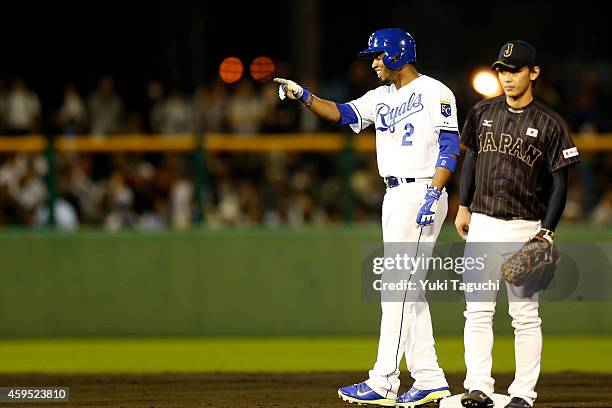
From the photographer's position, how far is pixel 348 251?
12.1 metres

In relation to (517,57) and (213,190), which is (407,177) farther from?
(213,190)

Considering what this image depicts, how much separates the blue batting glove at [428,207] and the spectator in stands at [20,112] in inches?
330

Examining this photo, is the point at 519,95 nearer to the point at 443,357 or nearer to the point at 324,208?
the point at 443,357

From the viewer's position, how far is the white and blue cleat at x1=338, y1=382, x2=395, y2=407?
7543mm

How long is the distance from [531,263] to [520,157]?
63cm

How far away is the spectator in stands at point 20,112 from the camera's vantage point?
14828 millimetres

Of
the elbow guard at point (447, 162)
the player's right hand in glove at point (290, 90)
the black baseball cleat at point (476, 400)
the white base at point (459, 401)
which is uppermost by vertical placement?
the player's right hand in glove at point (290, 90)

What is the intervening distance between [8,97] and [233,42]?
209 inches

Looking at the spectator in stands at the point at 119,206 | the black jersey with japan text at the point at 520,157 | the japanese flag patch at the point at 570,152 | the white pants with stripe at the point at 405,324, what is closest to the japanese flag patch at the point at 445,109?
the black jersey with japan text at the point at 520,157

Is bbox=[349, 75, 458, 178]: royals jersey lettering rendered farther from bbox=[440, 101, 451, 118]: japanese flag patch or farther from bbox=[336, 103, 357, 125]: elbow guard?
bbox=[336, 103, 357, 125]: elbow guard

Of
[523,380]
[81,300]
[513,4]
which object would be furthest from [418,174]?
[513,4]

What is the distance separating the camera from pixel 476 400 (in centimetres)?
695

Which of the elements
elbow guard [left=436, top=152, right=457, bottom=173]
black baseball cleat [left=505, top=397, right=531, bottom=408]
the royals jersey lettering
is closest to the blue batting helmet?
the royals jersey lettering

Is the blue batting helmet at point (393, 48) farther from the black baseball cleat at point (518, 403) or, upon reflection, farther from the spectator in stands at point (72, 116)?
the spectator in stands at point (72, 116)
